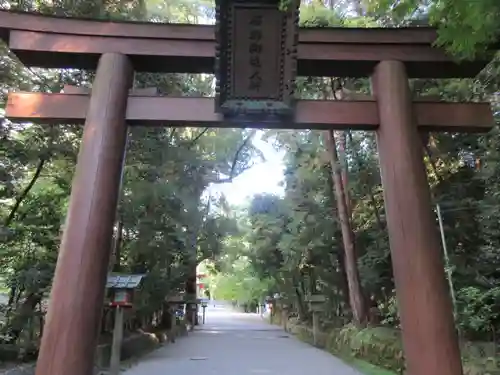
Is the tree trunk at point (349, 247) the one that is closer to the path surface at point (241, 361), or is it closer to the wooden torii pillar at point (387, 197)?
the path surface at point (241, 361)

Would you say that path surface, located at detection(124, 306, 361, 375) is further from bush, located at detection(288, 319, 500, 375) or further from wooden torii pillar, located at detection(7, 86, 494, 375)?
wooden torii pillar, located at detection(7, 86, 494, 375)

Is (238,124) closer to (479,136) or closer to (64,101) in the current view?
(64,101)

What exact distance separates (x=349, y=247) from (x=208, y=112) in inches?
345

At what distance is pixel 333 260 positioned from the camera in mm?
16516

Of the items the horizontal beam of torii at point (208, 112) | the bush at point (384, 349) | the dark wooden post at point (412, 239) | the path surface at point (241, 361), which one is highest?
the horizontal beam of torii at point (208, 112)

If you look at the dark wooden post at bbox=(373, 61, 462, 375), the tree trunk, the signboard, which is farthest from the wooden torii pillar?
the tree trunk

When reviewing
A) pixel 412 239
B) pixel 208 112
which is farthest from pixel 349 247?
pixel 208 112

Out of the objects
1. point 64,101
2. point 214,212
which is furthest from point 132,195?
point 214,212

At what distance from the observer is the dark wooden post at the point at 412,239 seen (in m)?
4.31

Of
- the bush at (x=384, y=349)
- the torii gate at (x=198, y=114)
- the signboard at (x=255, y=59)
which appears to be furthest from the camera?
the bush at (x=384, y=349)

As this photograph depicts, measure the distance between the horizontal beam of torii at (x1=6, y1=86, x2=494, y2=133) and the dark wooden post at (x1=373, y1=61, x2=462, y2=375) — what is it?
28 centimetres

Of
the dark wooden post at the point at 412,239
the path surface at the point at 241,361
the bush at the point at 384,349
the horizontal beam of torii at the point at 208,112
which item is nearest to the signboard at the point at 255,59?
the horizontal beam of torii at the point at 208,112

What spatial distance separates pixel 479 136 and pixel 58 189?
10095 mm

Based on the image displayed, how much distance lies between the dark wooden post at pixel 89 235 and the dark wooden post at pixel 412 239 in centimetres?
314
